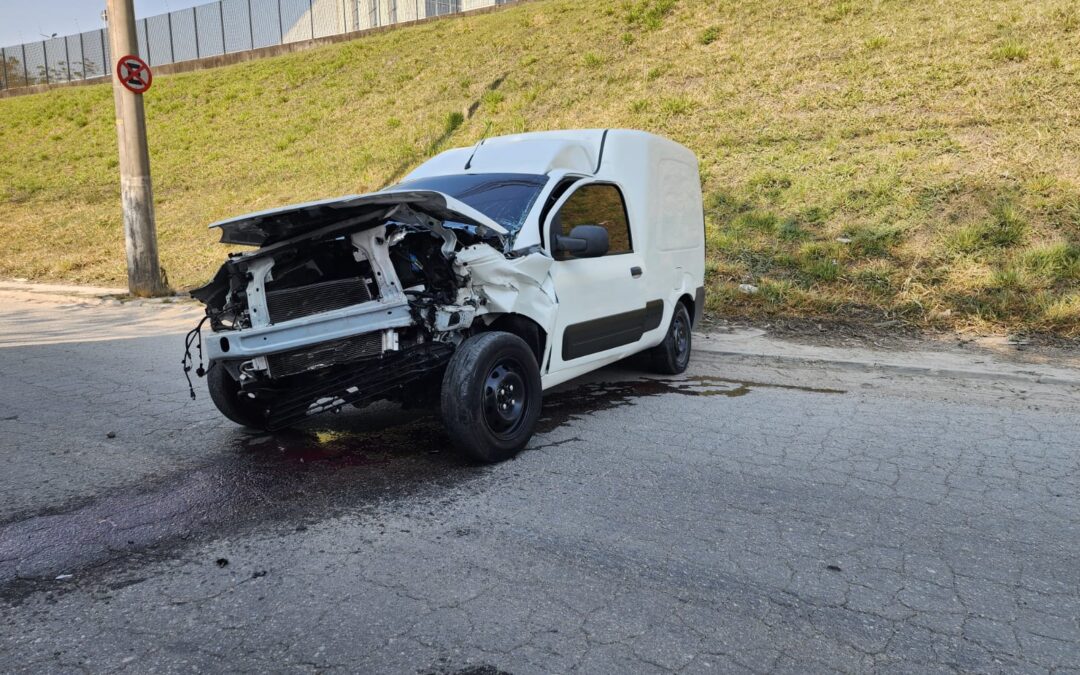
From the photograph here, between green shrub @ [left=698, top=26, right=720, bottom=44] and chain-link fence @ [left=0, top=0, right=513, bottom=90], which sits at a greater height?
chain-link fence @ [left=0, top=0, right=513, bottom=90]

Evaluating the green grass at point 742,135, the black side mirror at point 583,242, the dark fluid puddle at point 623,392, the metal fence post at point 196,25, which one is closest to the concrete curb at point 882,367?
the dark fluid puddle at point 623,392

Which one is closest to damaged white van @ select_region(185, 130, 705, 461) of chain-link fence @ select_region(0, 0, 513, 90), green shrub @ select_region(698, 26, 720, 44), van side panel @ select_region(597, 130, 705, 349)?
van side panel @ select_region(597, 130, 705, 349)

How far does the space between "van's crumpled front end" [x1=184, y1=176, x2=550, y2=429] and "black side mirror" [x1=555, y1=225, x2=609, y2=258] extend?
A: 52cm

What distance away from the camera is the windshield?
17.0 feet

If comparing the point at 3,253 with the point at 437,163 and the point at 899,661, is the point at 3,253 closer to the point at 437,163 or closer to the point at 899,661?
the point at 437,163

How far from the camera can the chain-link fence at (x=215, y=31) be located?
3497cm

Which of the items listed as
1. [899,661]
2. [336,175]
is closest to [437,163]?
[899,661]

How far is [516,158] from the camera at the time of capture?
19.3 feet

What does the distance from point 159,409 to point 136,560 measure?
2756mm

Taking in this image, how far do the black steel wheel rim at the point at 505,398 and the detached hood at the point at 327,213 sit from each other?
902mm

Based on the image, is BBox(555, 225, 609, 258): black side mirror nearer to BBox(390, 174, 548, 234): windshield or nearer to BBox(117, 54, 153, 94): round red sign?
BBox(390, 174, 548, 234): windshield

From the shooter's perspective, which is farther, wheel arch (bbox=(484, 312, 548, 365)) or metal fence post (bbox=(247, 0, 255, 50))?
metal fence post (bbox=(247, 0, 255, 50))

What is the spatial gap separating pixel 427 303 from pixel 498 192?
145 centimetres

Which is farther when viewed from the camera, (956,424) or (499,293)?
(956,424)
